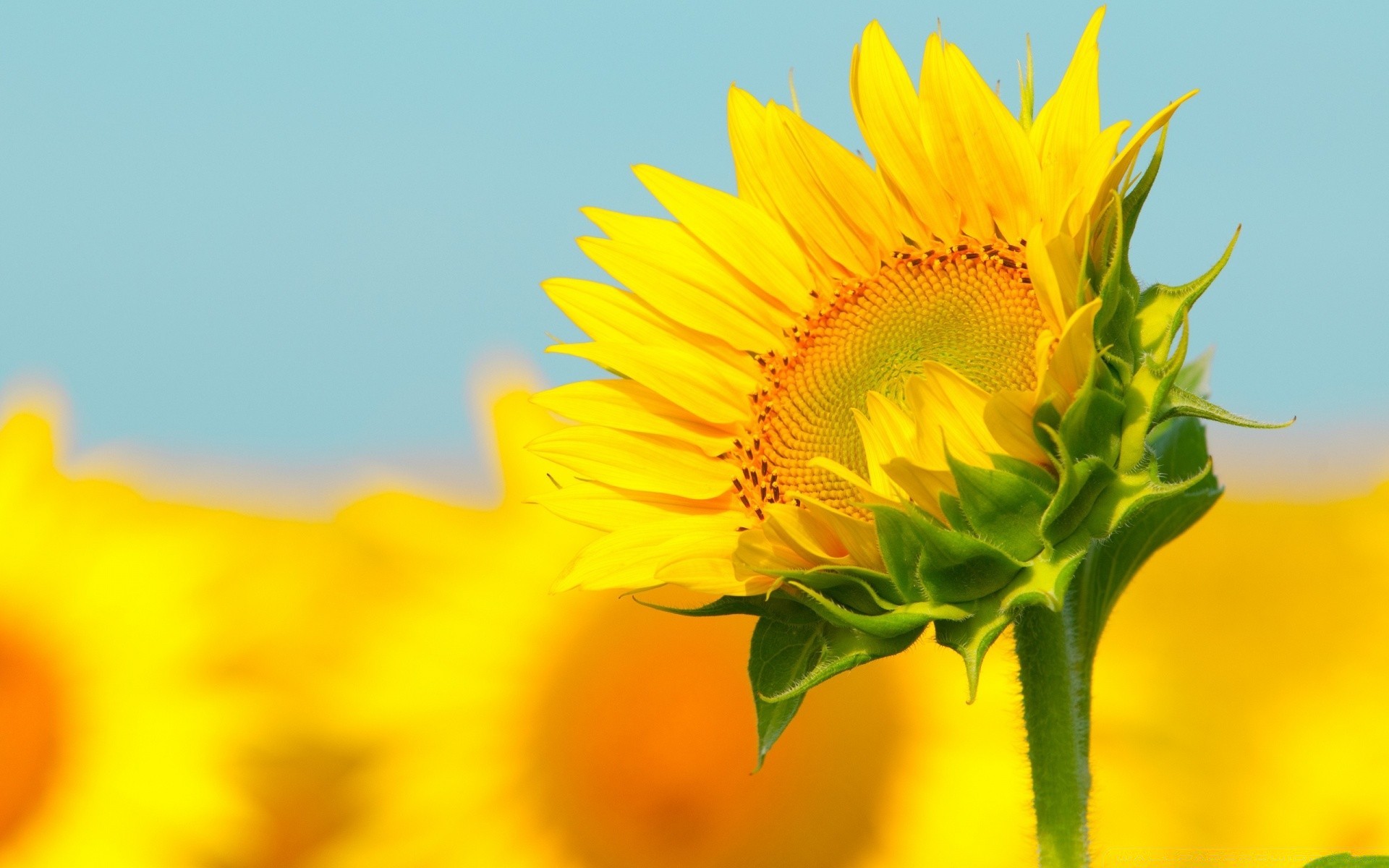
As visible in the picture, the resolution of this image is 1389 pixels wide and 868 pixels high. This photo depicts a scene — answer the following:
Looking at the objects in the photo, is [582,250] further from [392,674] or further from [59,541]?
[59,541]

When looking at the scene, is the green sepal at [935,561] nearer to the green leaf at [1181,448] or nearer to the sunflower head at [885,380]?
the sunflower head at [885,380]

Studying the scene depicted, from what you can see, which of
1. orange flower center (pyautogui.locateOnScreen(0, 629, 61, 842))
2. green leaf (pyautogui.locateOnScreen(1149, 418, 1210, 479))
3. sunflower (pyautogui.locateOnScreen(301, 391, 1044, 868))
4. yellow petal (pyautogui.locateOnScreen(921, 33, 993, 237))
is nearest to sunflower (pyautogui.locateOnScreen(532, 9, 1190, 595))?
yellow petal (pyautogui.locateOnScreen(921, 33, 993, 237))

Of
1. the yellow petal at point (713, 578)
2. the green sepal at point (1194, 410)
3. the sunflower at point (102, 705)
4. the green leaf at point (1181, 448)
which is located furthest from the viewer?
the sunflower at point (102, 705)

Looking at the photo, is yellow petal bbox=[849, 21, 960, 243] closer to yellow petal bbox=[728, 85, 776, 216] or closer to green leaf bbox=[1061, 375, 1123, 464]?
yellow petal bbox=[728, 85, 776, 216]

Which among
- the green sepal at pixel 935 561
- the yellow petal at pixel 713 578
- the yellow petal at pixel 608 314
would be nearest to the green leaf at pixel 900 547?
the green sepal at pixel 935 561

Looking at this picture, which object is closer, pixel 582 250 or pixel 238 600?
pixel 582 250

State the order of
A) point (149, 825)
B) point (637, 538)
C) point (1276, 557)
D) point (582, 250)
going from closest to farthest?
point (637, 538), point (582, 250), point (149, 825), point (1276, 557)

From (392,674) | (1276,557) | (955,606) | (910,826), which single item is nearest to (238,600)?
(392,674)
